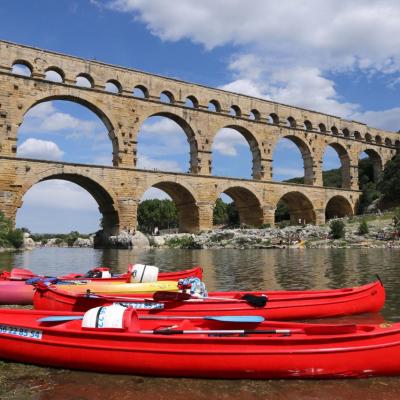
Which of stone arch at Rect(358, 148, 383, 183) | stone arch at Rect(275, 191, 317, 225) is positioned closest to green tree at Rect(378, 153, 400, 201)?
stone arch at Rect(358, 148, 383, 183)

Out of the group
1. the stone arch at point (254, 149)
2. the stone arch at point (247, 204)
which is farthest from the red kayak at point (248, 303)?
the stone arch at point (254, 149)

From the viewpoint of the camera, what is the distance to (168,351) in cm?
482

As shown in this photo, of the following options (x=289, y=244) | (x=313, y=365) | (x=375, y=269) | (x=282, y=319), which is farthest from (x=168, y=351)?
(x=289, y=244)

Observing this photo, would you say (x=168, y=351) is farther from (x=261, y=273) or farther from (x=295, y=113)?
(x=295, y=113)

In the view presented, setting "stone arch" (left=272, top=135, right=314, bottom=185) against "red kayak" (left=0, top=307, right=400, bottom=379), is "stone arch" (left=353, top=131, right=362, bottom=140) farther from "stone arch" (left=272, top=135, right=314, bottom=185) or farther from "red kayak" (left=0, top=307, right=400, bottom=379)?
"red kayak" (left=0, top=307, right=400, bottom=379)

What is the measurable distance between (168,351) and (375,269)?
11.8 meters

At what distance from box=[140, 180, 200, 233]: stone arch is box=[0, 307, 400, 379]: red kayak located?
100 ft

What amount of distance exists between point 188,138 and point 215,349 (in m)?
34.6

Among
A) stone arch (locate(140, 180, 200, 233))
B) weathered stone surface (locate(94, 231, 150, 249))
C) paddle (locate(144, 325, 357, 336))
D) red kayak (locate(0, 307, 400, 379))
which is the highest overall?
stone arch (locate(140, 180, 200, 233))

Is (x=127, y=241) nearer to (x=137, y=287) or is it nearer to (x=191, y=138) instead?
(x=191, y=138)

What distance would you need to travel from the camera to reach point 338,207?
49.2 meters

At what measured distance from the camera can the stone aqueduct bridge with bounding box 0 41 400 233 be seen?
30.2 metres

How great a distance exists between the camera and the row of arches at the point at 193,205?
33.1 meters

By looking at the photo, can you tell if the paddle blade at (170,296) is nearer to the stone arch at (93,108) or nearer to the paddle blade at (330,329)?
the paddle blade at (330,329)
